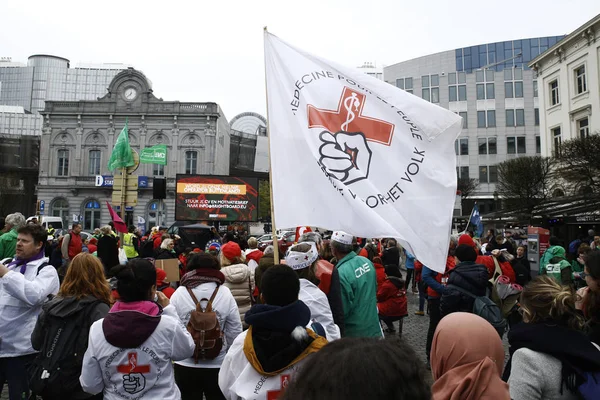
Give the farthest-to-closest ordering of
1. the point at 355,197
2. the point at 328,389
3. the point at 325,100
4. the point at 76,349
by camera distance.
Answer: the point at 325,100
the point at 355,197
the point at 76,349
the point at 328,389

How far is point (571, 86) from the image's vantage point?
1272 inches

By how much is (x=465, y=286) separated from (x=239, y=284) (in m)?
2.71

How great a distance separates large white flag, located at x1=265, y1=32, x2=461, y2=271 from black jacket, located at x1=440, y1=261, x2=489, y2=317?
1530 millimetres

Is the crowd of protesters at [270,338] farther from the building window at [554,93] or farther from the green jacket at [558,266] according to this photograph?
the building window at [554,93]

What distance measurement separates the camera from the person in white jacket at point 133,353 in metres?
2.85

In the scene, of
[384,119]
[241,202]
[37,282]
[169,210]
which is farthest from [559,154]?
[169,210]

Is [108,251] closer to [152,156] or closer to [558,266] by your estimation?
[558,266]

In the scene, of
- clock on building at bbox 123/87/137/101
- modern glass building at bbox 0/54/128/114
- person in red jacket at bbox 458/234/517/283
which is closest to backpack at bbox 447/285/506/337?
person in red jacket at bbox 458/234/517/283

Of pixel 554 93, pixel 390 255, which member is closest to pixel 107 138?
pixel 554 93

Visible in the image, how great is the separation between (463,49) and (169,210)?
5210cm

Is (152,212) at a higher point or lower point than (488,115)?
lower

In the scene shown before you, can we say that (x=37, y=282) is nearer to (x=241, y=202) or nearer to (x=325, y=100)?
(x=325, y=100)

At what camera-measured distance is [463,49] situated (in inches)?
2746

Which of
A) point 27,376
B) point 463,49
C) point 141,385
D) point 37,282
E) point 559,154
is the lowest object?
point 27,376
